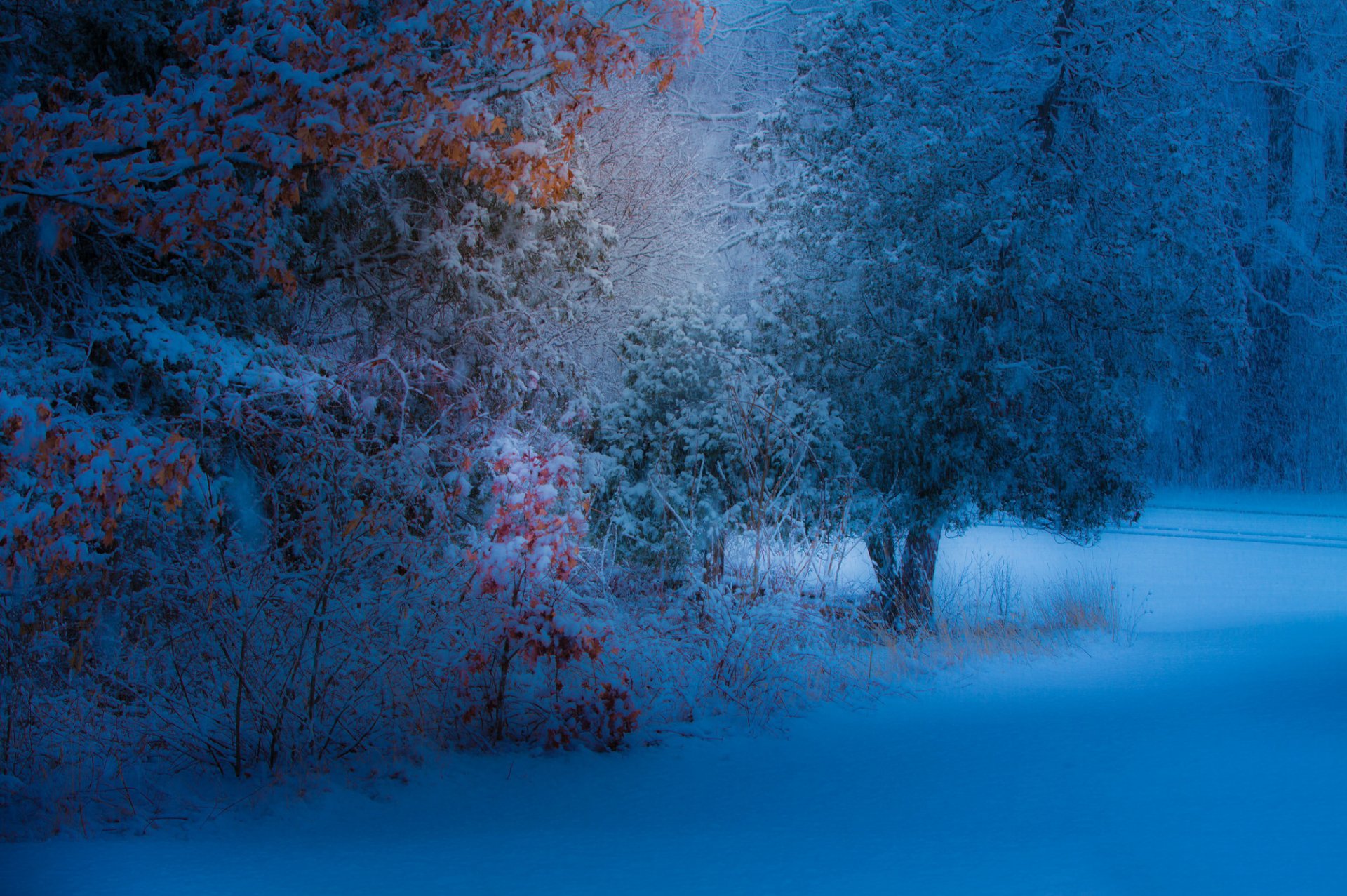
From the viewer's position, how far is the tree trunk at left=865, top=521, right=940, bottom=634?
356 inches

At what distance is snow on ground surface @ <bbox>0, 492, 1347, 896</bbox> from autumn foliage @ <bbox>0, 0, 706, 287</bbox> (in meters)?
2.80

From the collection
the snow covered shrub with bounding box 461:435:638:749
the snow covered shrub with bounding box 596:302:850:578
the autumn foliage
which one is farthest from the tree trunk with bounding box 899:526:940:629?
the autumn foliage

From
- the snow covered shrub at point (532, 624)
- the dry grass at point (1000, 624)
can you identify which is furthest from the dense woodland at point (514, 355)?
the dry grass at point (1000, 624)

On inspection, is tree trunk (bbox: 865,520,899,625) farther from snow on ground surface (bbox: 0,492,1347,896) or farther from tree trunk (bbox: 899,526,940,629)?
snow on ground surface (bbox: 0,492,1347,896)

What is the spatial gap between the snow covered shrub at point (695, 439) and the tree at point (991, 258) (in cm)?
46

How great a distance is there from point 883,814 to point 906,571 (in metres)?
5.55

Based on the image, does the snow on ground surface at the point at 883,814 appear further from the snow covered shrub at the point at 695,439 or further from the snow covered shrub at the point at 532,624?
the snow covered shrub at the point at 695,439

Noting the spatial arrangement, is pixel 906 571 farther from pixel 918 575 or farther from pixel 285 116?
pixel 285 116

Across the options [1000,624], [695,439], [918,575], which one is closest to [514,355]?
[695,439]

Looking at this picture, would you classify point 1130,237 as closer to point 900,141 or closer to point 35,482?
point 900,141

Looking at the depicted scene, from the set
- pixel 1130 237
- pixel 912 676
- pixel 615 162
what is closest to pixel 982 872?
pixel 912 676

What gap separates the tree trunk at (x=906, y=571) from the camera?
905 cm

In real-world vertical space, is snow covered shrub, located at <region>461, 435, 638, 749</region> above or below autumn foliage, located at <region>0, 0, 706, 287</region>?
below

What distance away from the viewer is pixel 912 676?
22.3 feet
